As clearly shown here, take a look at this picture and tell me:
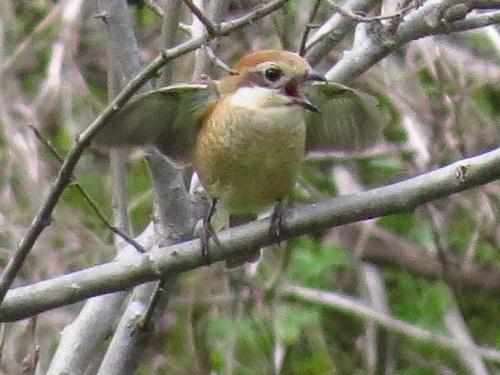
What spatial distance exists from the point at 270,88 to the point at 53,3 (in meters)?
2.17

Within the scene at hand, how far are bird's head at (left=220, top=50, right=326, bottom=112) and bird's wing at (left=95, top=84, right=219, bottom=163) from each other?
0.40 feet

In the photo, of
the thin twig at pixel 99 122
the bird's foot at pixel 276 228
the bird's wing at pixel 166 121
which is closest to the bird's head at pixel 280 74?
the bird's wing at pixel 166 121

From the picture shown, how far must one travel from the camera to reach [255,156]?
2.47m

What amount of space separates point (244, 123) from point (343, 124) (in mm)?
393

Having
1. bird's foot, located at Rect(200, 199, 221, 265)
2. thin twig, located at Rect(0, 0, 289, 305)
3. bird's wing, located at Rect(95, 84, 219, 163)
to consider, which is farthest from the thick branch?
bird's wing, located at Rect(95, 84, 219, 163)

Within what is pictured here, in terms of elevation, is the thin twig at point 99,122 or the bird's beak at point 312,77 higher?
the thin twig at point 99,122

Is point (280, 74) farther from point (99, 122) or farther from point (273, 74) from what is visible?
point (99, 122)

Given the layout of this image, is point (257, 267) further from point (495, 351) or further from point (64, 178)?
point (64, 178)

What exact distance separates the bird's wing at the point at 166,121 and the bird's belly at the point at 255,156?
0.10 m

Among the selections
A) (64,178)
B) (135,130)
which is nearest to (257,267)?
(135,130)

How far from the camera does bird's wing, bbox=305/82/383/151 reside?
2.69 meters

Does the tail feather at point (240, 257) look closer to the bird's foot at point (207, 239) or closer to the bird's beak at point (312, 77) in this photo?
the bird's foot at point (207, 239)

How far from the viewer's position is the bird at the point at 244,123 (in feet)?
7.99

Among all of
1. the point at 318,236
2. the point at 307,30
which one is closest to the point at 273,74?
the point at 307,30
